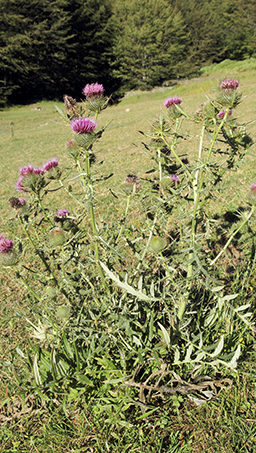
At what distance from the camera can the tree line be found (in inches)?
1232

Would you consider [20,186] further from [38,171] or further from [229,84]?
[229,84]

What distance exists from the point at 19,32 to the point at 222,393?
3893 centimetres

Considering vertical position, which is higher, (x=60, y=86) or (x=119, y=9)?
(x=119, y=9)

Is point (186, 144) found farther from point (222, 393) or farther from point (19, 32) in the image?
point (19, 32)

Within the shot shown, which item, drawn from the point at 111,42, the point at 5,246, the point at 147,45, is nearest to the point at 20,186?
the point at 5,246

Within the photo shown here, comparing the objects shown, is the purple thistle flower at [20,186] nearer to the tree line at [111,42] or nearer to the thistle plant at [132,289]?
the thistle plant at [132,289]

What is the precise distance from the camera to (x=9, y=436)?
72.6 inches

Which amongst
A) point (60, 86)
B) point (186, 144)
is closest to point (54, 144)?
point (186, 144)

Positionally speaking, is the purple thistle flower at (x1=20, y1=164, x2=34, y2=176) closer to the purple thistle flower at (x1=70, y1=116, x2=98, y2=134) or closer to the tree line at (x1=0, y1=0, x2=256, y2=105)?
the purple thistle flower at (x1=70, y1=116, x2=98, y2=134)

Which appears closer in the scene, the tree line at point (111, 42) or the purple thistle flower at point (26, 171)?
the purple thistle flower at point (26, 171)

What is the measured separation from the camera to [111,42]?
125 ft

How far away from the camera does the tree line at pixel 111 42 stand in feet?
103

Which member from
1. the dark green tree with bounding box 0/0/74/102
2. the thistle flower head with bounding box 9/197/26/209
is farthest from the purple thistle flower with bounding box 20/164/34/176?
the dark green tree with bounding box 0/0/74/102

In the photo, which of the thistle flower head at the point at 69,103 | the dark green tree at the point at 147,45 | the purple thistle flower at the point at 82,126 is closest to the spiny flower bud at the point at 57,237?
the purple thistle flower at the point at 82,126
